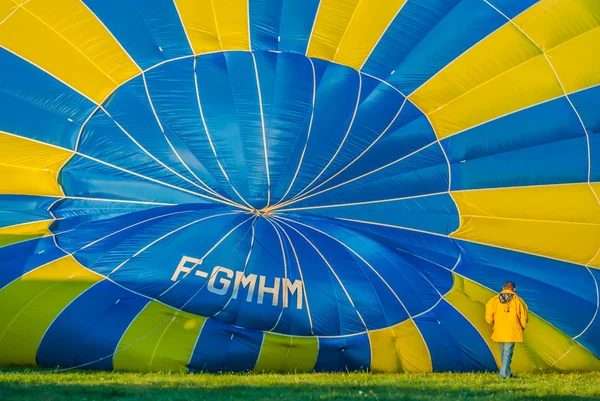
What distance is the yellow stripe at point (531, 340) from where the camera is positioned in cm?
947

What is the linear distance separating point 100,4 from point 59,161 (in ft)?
4.68

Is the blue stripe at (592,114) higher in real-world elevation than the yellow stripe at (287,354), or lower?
higher

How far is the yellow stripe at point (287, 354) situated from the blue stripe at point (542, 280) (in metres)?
1.62

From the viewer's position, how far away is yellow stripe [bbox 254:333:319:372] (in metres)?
8.97

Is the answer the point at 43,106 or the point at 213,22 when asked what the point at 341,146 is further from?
the point at 43,106

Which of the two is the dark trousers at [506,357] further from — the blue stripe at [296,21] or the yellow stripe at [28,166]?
the yellow stripe at [28,166]

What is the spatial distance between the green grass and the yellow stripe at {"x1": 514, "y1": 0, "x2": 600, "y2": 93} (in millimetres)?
2748

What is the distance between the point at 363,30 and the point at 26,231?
3.48 m

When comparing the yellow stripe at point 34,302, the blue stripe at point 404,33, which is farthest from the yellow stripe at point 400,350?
the yellow stripe at point 34,302

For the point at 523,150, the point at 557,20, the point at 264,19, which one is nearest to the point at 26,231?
the point at 264,19

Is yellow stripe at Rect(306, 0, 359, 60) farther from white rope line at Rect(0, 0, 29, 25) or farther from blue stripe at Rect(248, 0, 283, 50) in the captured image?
white rope line at Rect(0, 0, 29, 25)

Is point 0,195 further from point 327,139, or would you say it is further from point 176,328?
point 327,139

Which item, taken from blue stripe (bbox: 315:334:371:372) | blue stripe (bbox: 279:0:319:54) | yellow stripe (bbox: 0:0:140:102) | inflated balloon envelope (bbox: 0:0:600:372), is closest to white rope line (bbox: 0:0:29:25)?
inflated balloon envelope (bbox: 0:0:600:372)

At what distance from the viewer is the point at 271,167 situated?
8969 millimetres
